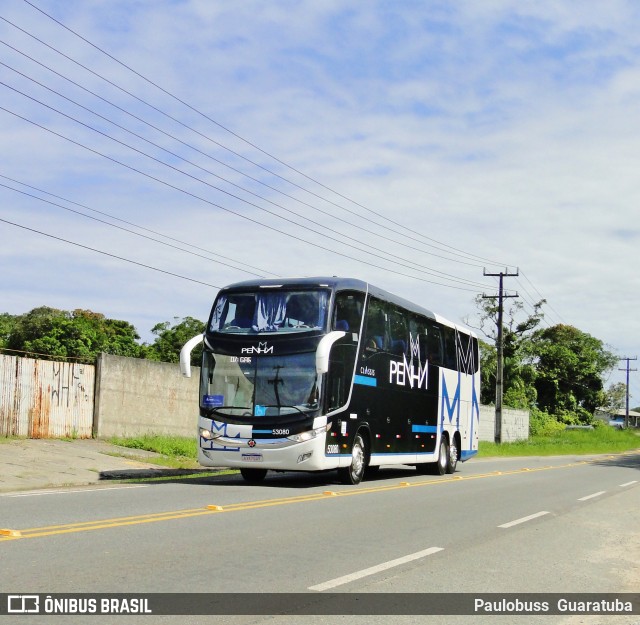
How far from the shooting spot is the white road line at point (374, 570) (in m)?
7.62

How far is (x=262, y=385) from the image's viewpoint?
699 inches

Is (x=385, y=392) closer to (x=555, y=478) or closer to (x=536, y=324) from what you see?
(x=555, y=478)

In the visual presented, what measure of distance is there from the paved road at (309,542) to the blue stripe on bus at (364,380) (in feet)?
8.77

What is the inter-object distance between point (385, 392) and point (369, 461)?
5.40ft

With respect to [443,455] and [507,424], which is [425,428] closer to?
[443,455]

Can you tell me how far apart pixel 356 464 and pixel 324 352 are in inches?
135

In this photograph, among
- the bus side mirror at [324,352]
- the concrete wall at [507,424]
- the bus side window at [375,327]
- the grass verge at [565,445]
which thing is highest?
the bus side window at [375,327]

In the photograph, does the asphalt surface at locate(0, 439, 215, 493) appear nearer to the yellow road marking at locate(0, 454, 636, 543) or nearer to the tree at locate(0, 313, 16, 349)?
the yellow road marking at locate(0, 454, 636, 543)

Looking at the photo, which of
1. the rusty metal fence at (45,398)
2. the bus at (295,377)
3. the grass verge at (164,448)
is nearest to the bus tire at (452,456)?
the bus at (295,377)

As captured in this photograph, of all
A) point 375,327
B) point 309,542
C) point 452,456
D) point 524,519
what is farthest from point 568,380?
point 309,542

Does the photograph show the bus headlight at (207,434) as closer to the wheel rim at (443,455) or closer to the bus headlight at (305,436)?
the bus headlight at (305,436)

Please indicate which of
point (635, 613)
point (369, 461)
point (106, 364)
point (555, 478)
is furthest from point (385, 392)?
point (635, 613)

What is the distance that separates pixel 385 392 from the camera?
814 inches

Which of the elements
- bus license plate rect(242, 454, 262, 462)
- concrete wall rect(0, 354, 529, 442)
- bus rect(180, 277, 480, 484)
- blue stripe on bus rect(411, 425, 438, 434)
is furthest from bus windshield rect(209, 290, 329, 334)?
concrete wall rect(0, 354, 529, 442)
